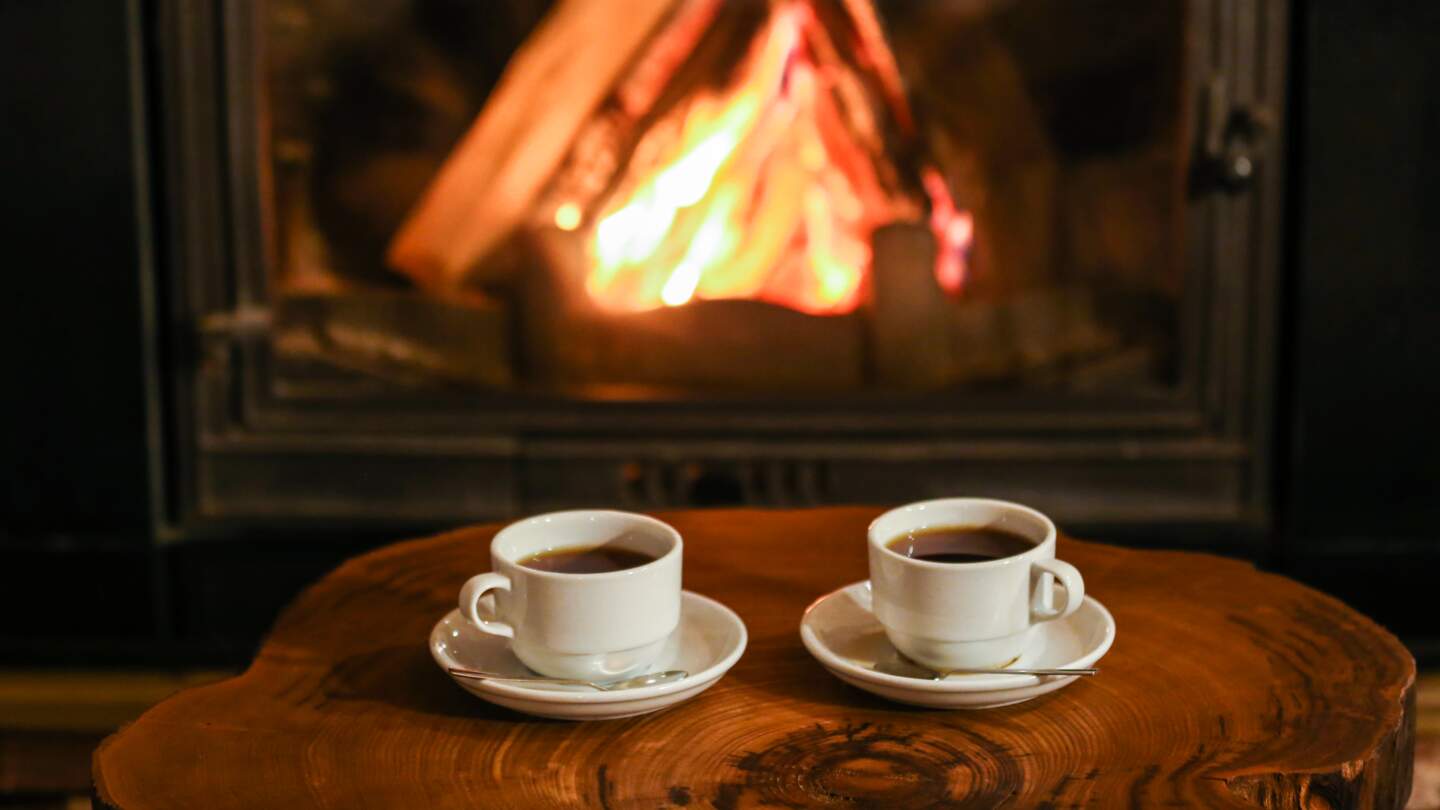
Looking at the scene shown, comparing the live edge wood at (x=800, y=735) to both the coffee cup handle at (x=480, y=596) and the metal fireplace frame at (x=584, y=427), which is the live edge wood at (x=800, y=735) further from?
the metal fireplace frame at (x=584, y=427)

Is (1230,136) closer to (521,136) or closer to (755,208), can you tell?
(755,208)

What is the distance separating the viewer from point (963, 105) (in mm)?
1616

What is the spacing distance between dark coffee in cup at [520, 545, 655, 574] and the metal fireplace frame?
80cm

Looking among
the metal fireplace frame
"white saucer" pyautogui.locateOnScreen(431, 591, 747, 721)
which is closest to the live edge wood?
"white saucer" pyautogui.locateOnScreen(431, 591, 747, 721)

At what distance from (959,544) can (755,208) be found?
894mm

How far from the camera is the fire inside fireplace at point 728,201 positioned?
1.61m

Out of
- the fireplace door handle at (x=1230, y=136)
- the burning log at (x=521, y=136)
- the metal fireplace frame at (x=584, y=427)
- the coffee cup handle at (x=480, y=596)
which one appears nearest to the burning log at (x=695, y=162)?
the burning log at (x=521, y=136)

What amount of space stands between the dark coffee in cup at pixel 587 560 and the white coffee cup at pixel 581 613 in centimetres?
2

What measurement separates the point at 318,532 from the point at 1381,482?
3.76 feet

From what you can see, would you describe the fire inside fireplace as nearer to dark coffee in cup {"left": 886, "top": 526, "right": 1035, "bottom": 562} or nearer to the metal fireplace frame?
the metal fireplace frame

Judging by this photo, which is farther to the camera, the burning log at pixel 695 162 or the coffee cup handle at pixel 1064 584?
the burning log at pixel 695 162

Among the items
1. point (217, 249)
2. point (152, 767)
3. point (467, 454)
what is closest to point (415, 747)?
point (152, 767)

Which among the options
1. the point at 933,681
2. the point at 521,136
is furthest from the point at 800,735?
the point at 521,136

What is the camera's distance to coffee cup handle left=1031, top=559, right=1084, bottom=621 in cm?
79
